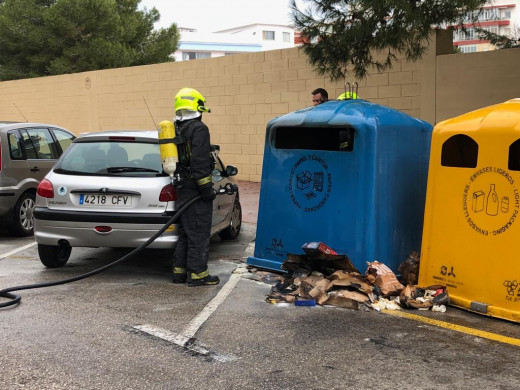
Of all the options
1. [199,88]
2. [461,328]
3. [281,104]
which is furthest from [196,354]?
[199,88]

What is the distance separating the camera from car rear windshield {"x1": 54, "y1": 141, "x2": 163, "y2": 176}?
6.11m

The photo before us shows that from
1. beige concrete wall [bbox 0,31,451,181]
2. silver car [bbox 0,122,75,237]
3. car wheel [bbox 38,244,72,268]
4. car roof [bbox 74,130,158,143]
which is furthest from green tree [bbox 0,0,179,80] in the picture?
car wheel [bbox 38,244,72,268]

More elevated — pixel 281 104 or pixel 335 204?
pixel 281 104

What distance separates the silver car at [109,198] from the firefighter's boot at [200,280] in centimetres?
37

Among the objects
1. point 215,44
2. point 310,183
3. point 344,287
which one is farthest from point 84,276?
point 215,44

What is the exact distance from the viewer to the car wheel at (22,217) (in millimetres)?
8367

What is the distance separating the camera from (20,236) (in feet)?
28.0

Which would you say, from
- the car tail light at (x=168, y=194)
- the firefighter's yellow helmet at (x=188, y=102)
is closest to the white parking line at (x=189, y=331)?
the car tail light at (x=168, y=194)

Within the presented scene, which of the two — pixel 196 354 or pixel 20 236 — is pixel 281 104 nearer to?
pixel 20 236

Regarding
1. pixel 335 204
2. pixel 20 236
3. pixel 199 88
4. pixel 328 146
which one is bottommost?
pixel 20 236

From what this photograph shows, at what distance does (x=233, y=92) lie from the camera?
1398cm

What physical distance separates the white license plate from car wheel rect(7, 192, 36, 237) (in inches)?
112

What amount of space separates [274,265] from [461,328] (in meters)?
2.08

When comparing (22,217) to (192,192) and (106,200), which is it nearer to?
(106,200)
